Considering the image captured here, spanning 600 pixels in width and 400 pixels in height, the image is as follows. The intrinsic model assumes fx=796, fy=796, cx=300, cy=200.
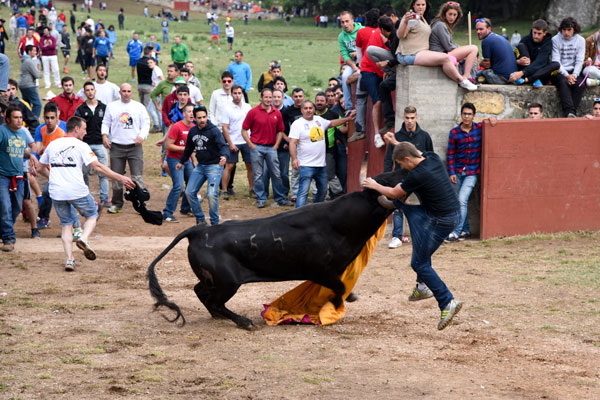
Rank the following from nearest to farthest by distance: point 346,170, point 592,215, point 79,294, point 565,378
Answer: point 565,378, point 79,294, point 592,215, point 346,170

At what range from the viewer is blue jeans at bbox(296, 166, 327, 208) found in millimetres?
13633

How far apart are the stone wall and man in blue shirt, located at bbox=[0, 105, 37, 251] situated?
5640 mm

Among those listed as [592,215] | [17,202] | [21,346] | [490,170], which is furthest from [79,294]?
[592,215]

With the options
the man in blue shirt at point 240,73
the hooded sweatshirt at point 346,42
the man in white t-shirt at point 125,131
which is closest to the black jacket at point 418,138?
the hooded sweatshirt at point 346,42

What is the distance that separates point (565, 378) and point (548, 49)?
7751 millimetres

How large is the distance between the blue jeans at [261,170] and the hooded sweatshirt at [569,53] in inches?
208

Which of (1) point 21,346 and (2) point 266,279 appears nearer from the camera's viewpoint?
(1) point 21,346

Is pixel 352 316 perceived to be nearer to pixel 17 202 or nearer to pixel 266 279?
pixel 266 279

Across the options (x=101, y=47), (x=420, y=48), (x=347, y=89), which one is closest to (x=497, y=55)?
(x=420, y=48)

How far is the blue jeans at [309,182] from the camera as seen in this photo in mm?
13633

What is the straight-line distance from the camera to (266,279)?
7973 mm

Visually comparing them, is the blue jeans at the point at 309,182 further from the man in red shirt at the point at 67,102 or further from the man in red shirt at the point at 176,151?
the man in red shirt at the point at 67,102

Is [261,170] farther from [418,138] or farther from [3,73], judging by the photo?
[3,73]

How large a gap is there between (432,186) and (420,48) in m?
4.87
